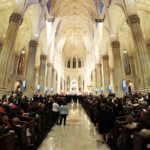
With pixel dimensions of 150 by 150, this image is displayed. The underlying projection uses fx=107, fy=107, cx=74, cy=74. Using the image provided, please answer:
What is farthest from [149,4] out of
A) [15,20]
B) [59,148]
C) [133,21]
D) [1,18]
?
[1,18]

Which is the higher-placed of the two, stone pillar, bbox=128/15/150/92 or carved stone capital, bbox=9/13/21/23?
carved stone capital, bbox=9/13/21/23

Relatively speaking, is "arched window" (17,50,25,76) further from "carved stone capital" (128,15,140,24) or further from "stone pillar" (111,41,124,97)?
"carved stone capital" (128,15,140,24)

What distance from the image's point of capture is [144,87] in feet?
30.9

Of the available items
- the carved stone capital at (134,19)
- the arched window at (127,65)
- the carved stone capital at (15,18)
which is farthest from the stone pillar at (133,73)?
the carved stone capital at (15,18)

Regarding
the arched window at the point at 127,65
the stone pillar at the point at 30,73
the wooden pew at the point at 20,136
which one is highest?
the arched window at the point at 127,65

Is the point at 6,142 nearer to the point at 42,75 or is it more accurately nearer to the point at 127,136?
the point at 127,136

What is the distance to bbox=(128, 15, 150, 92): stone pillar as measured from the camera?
9375 mm

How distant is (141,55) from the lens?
9805mm

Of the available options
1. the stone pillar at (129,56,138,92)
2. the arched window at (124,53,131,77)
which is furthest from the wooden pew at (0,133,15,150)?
the arched window at (124,53,131,77)

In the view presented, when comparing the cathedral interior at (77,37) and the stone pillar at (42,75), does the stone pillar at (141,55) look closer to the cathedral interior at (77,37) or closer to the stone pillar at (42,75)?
the cathedral interior at (77,37)

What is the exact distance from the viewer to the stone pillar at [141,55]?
9.38m

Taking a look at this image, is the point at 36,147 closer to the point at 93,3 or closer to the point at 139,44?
the point at 139,44

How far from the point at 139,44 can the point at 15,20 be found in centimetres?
1184

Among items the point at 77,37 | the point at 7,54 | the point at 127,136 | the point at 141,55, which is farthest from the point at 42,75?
the point at 77,37
